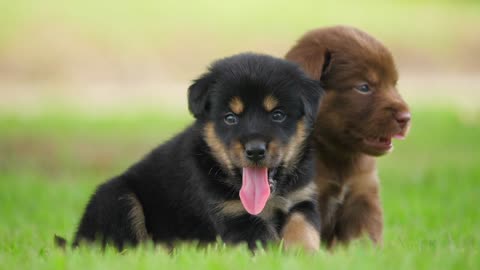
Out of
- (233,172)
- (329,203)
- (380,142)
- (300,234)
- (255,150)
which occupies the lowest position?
(329,203)

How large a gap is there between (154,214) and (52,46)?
640 inches

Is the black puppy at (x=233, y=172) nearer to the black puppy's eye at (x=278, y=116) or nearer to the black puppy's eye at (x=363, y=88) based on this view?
the black puppy's eye at (x=278, y=116)

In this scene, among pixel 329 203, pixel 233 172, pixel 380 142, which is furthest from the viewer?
pixel 329 203

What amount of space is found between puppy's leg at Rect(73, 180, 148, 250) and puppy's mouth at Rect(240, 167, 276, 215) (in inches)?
37.9

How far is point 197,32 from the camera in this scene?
2388 cm

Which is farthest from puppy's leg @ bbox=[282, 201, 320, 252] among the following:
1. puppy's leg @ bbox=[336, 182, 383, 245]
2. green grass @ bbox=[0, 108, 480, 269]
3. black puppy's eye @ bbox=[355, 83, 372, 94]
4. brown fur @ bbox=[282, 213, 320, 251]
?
black puppy's eye @ bbox=[355, 83, 372, 94]

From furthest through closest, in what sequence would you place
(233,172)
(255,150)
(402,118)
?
(402,118) < (233,172) < (255,150)

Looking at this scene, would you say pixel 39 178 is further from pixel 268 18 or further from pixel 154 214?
pixel 268 18

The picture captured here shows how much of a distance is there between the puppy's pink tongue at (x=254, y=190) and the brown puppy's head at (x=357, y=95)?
0.96 m

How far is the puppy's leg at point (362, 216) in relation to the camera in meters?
6.12

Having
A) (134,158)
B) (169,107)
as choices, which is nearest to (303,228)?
(134,158)

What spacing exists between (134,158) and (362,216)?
22.4 ft

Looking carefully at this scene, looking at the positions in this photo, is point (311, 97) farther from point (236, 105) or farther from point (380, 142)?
point (380, 142)

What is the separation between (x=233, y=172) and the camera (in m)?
5.48
